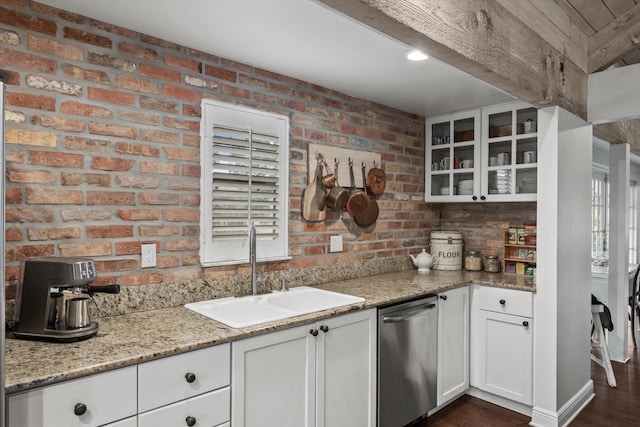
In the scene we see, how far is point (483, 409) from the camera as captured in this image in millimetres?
2859

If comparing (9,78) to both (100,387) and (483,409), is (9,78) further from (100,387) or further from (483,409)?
(483,409)

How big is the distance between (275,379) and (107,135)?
1.37 metres

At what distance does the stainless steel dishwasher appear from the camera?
2344mm

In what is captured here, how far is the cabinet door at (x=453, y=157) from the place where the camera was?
336 centimetres

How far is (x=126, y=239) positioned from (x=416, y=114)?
2.62 metres

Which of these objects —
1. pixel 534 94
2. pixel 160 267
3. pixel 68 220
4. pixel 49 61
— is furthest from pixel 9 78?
pixel 534 94

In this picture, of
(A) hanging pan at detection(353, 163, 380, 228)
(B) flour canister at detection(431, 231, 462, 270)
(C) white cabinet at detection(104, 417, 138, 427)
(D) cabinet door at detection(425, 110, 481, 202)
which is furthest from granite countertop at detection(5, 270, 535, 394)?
(D) cabinet door at detection(425, 110, 481, 202)

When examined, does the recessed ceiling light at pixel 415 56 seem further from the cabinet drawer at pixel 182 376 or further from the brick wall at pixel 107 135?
the cabinet drawer at pixel 182 376

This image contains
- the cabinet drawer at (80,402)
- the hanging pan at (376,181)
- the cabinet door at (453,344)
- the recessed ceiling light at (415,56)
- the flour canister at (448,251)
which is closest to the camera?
the cabinet drawer at (80,402)

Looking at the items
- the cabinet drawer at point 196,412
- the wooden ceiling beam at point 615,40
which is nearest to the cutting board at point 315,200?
the cabinet drawer at point 196,412

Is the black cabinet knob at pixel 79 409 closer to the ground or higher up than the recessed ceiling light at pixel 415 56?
closer to the ground

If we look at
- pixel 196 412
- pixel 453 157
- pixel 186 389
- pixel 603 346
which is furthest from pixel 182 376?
pixel 603 346

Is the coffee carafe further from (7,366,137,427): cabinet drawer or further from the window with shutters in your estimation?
the window with shutters

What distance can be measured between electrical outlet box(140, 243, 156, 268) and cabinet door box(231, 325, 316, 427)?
0.68m
